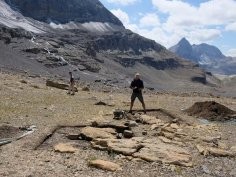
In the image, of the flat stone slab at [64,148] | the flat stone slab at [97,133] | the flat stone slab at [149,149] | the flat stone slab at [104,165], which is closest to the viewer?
the flat stone slab at [104,165]

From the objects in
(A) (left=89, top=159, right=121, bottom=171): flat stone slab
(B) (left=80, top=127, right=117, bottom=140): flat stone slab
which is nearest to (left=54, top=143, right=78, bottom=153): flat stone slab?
(B) (left=80, top=127, right=117, bottom=140): flat stone slab

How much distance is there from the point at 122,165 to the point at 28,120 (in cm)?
914

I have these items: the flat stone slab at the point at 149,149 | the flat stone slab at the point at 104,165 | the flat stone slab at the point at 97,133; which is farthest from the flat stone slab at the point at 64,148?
the flat stone slab at the point at 104,165

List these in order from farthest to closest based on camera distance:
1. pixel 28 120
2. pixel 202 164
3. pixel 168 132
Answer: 1. pixel 28 120
2. pixel 168 132
3. pixel 202 164

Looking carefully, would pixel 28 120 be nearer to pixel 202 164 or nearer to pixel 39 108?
pixel 39 108

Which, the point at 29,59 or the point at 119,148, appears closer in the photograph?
the point at 119,148

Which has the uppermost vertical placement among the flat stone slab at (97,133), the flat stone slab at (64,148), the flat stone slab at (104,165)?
the flat stone slab at (97,133)

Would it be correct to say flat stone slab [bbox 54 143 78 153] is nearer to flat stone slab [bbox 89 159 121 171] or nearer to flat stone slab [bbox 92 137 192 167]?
flat stone slab [bbox 92 137 192 167]

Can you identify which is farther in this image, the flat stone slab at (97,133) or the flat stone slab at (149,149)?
the flat stone slab at (97,133)

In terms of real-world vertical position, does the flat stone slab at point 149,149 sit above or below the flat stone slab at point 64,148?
above

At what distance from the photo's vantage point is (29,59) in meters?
172

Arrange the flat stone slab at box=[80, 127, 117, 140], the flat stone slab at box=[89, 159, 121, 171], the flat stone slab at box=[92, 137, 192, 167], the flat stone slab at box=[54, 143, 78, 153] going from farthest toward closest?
the flat stone slab at box=[80, 127, 117, 140]
the flat stone slab at box=[54, 143, 78, 153]
the flat stone slab at box=[92, 137, 192, 167]
the flat stone slab at box=[89, 159, 121, 171]

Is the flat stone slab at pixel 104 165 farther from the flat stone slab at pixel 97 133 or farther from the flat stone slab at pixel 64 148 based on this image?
the flat stone slab at pixel 97 133

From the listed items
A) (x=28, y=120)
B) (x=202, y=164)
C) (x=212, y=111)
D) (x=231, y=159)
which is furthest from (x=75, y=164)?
(x=212, y=111)
